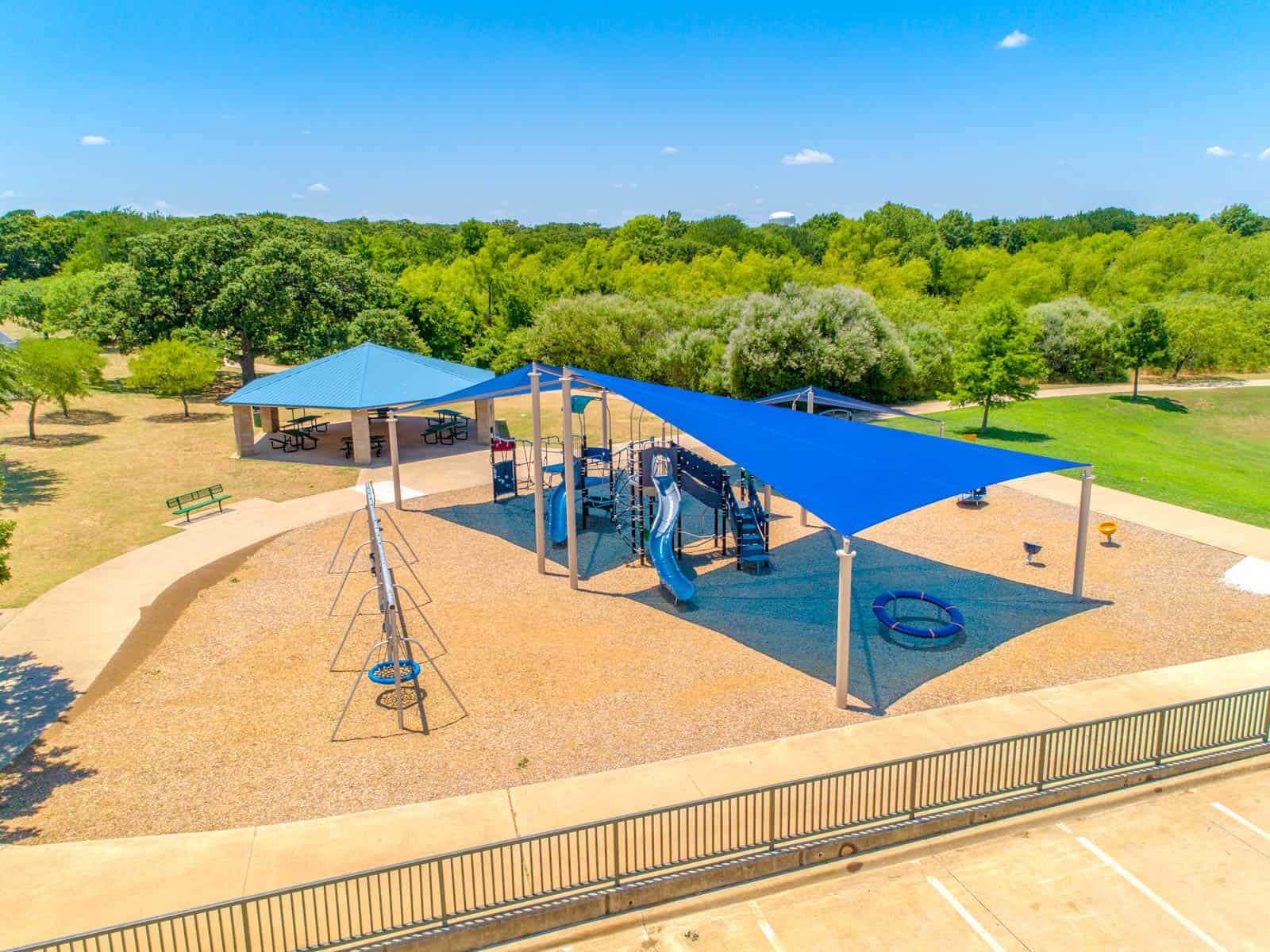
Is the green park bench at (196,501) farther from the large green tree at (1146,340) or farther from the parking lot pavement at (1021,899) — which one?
the large green tree at (1146,340)

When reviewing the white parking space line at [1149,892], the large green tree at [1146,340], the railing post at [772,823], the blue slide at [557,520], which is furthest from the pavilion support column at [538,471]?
the large green tree at [1146,340]

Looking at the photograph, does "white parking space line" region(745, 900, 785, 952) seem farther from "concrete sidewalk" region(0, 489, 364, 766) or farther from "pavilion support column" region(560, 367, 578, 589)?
"concrete sidewalk" region(0, 489, 364, 766)

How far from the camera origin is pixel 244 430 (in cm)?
3092

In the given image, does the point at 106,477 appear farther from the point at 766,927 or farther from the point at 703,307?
the point at 703,307

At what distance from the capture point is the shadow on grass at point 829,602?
1433cm

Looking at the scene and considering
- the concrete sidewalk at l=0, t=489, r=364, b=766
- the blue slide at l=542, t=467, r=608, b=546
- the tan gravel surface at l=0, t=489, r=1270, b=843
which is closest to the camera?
the tan gravel surface at l=0, t=489, r=1270, b=843

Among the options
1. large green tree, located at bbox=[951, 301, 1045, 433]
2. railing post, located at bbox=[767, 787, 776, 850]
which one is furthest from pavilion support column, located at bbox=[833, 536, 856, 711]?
large green tree, located at bbox=[951, 301, 1045, 433]

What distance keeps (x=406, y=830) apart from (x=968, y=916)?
20.4ft

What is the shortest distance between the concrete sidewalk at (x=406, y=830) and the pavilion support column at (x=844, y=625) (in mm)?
619

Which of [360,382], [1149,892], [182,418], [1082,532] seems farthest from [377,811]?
[182,418]

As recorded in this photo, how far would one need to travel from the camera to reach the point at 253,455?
31250 mm

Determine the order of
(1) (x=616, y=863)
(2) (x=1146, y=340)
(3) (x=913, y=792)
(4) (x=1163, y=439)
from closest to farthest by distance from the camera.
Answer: (1) (x=616, y=863) < (3) (x=913, y=792) < (4) (x=1163, y=439) < (2) (x=1146, y=340)

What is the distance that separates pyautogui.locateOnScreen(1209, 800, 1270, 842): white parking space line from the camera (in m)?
9.93

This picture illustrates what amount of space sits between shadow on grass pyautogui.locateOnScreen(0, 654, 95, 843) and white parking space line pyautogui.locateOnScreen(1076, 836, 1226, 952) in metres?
12.4
